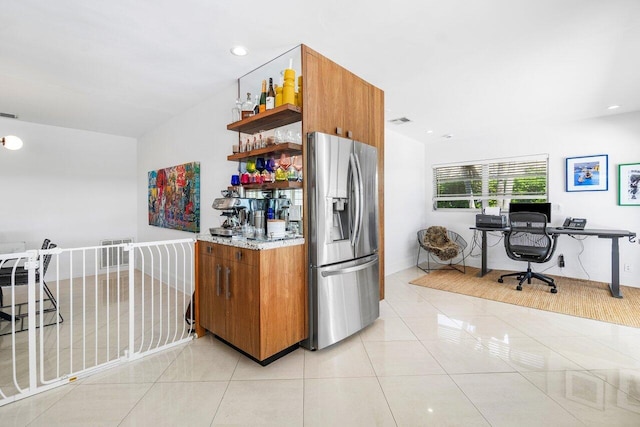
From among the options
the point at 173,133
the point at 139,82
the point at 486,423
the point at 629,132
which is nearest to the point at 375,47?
the point at 139,82

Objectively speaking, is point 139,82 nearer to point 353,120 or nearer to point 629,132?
point 353,120

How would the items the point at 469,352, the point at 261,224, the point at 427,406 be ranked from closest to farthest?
1. the point at 427,406
2. the point at 469,352
3. the point at 261,224

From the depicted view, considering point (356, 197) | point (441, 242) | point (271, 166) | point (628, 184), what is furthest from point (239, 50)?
point (628, 184)

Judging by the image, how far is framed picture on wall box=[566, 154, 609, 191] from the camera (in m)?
4.46

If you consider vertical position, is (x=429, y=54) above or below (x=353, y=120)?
above

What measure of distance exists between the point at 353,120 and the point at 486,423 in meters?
2.58

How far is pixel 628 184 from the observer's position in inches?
169

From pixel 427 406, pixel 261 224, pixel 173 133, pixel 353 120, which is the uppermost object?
pixel 173 133

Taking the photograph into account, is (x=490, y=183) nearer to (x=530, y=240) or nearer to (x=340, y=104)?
(x=530, y=240)

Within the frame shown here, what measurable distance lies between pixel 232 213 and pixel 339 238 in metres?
1.02

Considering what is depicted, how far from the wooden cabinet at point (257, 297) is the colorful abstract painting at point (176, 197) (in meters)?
1.66

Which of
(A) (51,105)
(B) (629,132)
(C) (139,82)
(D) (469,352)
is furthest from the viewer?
(B) (629,132)

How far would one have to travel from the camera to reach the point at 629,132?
4289 millimetres

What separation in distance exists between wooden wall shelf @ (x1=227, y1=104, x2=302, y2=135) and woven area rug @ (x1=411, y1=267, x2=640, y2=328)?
3.21m
